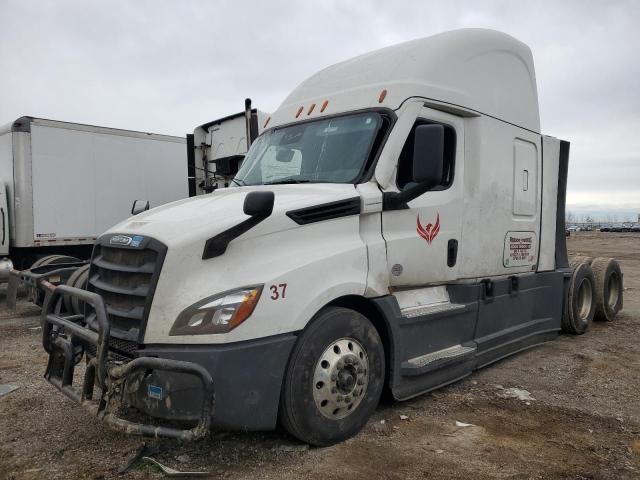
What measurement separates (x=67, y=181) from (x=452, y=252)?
8361 millimetres

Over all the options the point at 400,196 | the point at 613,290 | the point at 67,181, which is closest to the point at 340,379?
the point at 400,196

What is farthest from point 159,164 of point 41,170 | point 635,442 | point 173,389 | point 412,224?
point 635,442

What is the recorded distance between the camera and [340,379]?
3.64 m

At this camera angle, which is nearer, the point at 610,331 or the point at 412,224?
the point at 412,224

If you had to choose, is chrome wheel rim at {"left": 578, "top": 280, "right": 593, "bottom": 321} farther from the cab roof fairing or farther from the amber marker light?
the amber marker light

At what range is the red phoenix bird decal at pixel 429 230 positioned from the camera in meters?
4.50

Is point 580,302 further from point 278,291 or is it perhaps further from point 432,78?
point 278,291

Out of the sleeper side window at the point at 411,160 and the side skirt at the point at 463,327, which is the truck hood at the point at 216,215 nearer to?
the sleeper side window at the point at 411,160

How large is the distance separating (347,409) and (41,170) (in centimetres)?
868

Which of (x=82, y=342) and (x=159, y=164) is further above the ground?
(x=159, y=164)

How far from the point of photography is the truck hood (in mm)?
3354

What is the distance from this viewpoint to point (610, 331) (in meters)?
7.72

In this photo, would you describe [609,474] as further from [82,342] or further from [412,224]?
[82,342]

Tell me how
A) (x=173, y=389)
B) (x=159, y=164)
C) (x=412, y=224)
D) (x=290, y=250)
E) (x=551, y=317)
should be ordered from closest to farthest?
(x=173, y=389)
(x=290, y=250)
(x=412, y=224)
(x=551, y=317)
(x=159, y=164)
